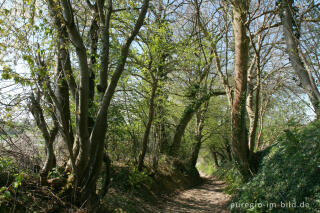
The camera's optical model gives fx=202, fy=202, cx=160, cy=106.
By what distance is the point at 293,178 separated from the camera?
4.29 meters

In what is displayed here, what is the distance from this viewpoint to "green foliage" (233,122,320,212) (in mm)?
3809

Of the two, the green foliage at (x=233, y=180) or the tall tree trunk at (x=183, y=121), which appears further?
the tall tree trunk at (x=183, y=121)

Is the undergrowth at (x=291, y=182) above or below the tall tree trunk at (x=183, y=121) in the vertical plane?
below

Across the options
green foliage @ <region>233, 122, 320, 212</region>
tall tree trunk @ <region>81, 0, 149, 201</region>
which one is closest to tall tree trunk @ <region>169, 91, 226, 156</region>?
green foliage @ <region>233, 122, 320, 212</region>

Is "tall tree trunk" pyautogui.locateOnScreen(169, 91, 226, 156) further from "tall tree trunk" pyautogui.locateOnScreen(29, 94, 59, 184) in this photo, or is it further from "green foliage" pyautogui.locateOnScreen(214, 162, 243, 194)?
"tall tree trunk" pyautogui.locateOnScreen(29, 94, 59, 184)

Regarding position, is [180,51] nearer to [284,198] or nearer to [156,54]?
[156,54]

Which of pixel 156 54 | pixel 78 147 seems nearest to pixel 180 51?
pixel 156 54

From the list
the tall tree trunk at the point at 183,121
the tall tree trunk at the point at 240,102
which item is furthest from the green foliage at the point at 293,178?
the tall tree trunk at the point at 183,121

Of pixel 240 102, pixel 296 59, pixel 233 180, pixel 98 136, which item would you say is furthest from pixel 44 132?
pixel 233 180

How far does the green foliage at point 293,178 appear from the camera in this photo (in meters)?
3.81

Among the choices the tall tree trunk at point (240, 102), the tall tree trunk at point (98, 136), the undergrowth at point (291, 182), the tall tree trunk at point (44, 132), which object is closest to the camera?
the tall tree trunk at point (44, 132)

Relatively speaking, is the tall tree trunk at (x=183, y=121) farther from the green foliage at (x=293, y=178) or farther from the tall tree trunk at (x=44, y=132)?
the tall tree trunk at (x=44, y=132)

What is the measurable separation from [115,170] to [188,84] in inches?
250

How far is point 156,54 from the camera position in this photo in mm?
7254
